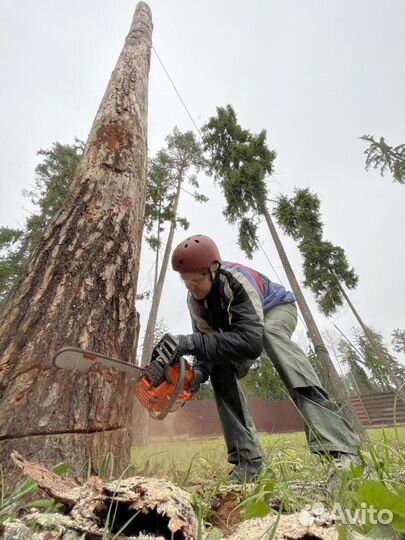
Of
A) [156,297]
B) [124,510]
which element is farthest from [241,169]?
[124,510]

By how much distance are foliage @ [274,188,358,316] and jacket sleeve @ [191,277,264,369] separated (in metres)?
11.1

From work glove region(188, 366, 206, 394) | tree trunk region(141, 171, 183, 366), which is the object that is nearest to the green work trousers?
work glove region(188, 366, 206, 394)

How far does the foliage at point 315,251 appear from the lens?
12797 mm

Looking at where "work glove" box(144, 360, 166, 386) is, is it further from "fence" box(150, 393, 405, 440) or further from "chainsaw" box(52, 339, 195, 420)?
"fence" box(150, 393, 405, 440)

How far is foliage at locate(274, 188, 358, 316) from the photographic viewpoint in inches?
504

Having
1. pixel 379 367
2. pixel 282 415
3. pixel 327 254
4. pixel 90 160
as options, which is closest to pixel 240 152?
pixel 327 254

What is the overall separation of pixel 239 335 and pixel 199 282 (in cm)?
53

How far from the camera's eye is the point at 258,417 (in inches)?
723

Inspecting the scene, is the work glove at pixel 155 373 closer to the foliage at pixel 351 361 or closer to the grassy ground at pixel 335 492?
the grassy ground at pixel 335 492

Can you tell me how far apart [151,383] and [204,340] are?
1.37 feet

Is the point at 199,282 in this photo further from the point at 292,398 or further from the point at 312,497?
the point at 312,497

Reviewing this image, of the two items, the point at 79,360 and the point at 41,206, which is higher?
the point at 41,206

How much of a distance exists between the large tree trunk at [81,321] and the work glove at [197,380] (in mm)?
383

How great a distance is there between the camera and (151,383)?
6.08 feet
